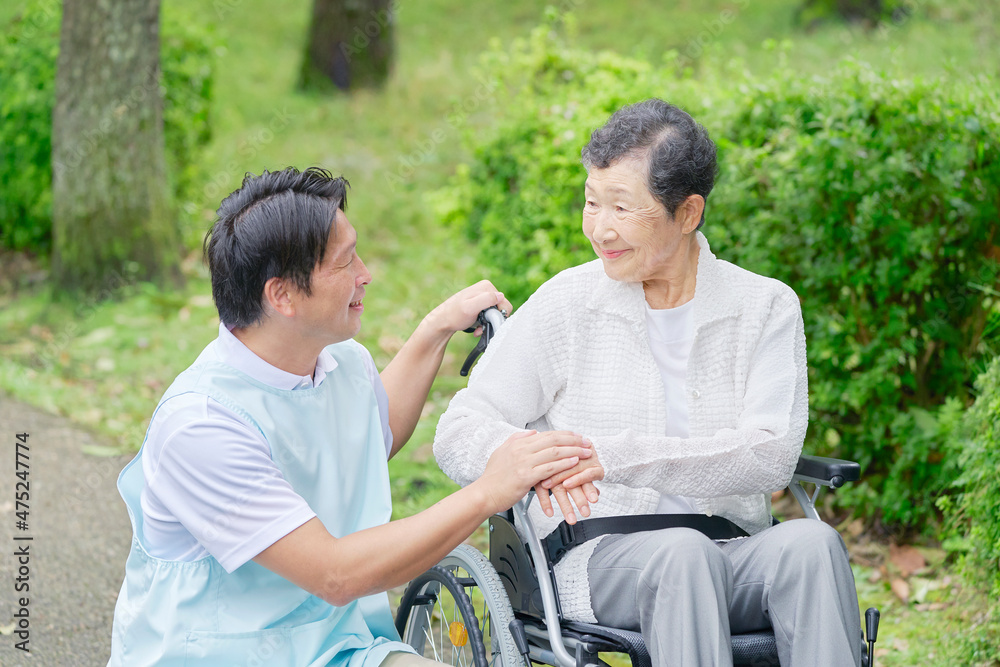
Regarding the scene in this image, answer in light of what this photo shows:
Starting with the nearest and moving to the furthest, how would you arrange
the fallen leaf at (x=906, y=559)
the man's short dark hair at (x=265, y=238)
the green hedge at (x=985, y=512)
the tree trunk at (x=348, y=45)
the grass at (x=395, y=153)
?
the man's short dark hair at (x=265, y=238), the green hedge at (x=985, y=512), the fallen leaf at (x=906, y=559), the grass at (x=395, y=153), the tree trunk at (x=348, y=45)

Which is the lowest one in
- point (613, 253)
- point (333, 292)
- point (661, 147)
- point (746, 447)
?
point (746, 447)

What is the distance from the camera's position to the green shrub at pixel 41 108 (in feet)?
22.4

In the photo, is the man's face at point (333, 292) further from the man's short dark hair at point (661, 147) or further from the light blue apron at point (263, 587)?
the man's short dark hair at point (661, 147)

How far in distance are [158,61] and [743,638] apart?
5.64 meters

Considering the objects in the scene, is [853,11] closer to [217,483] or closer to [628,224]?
[628,224]

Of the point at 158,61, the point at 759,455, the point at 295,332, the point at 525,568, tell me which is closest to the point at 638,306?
the point at 759,455

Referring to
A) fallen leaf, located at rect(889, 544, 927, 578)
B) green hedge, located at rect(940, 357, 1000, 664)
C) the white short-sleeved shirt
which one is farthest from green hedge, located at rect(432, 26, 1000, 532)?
the white short-sleeved shirt

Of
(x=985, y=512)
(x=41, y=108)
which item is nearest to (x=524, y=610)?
(x=985, y=512)

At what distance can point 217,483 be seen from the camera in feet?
6.03

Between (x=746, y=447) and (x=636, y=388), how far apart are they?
32 centimetres

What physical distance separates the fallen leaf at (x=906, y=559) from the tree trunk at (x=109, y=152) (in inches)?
193

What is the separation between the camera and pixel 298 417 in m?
2.06


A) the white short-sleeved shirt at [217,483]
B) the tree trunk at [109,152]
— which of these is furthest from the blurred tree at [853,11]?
the white short-sleeved shirt at [217,483]

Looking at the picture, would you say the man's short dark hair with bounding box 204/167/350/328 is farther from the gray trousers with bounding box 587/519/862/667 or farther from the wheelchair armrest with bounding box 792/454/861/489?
the wheelchair armrest with bounding box 792/454/861/489
